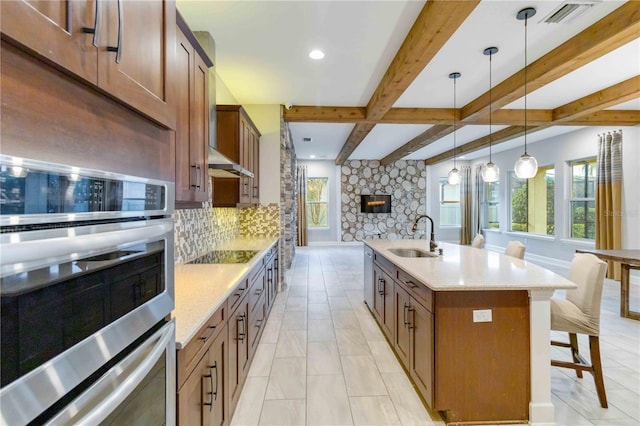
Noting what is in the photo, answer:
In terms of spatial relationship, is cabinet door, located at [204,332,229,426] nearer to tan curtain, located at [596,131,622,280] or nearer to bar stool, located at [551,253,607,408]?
bar stool, located at [551,253,607,408]

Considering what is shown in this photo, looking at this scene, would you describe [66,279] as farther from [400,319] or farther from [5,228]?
[400,319]

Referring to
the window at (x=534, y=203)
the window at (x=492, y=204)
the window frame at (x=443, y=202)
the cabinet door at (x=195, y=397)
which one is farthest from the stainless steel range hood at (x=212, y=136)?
the window frame at (x=443, y=202)

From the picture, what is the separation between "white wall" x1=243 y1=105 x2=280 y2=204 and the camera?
5.00 meters

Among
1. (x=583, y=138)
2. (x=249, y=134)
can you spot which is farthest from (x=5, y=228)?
(x=583, y=138)

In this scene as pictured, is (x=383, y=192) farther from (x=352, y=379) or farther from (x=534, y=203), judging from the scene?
(x=352, y=379)

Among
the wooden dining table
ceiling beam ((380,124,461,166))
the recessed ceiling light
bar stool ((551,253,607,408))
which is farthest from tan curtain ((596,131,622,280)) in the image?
the recessed ceiling light

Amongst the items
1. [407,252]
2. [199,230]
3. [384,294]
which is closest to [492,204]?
[407,252]

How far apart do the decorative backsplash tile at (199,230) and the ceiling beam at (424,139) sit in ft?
14.8

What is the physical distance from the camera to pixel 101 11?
2.24 ft

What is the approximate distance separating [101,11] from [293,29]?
2.52 metres

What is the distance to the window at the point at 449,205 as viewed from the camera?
11062 mm

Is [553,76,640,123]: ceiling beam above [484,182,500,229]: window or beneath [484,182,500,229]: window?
above

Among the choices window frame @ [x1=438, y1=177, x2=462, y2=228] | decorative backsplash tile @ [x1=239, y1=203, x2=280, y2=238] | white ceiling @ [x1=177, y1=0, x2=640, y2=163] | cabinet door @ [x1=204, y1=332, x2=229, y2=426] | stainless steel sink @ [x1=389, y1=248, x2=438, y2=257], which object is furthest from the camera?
window frame @ [x1=438, y1=177, x2=462, y2=228]

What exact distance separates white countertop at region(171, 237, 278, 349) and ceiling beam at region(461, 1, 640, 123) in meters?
3.75
